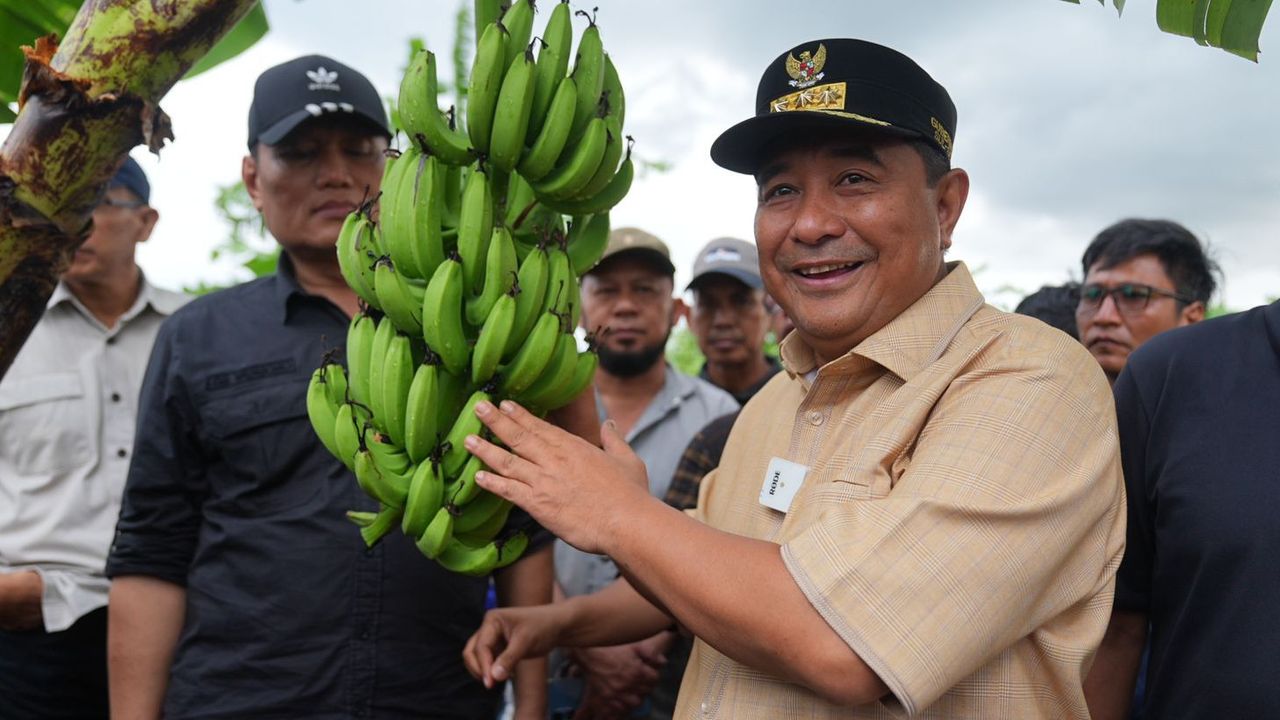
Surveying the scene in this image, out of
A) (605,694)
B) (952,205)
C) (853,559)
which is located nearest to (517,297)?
(853,559)

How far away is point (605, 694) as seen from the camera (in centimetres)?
350

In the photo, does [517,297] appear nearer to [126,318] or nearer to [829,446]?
[829,446]

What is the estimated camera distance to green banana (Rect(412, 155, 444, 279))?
198 centimetres

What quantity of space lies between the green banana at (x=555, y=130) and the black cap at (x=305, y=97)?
3.76 feet

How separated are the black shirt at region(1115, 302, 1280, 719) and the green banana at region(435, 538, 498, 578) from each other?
54.9 inches

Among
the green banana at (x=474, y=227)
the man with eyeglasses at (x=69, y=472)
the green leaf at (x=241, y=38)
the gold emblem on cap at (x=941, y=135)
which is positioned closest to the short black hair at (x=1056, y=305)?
the gold emblem on cap at (x=941, y=135)

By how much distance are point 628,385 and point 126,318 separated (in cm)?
220

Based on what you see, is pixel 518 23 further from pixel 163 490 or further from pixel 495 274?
pixel 163 490

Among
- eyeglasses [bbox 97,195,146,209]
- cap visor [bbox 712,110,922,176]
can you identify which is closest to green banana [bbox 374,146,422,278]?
cap visor [bbox 712,110,922,176]

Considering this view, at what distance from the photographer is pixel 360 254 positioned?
2.07m

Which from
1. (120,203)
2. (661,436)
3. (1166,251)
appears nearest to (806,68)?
(661,436)

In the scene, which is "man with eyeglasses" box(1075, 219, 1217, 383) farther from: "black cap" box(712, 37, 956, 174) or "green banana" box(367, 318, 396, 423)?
"green banana" box(367, 318, 396, 423)

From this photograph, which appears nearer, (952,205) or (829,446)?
(829,446)

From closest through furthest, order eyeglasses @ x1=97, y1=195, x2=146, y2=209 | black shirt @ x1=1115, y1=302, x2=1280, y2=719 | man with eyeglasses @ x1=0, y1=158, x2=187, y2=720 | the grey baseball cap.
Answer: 1. black shirt @ x1=1115, y1=302, x2=1280, y2=719
2. man with eyeglasses @ x1=0, y1=158, x2=187, y2=720
3. eyeglasses @ x1=97, y1=195, x2=146, y2=209
4. the grey baseball cap
